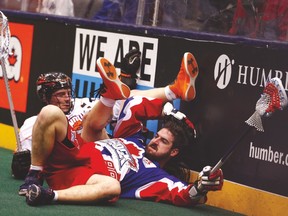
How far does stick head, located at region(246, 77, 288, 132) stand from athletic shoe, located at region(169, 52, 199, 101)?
0.91 meters

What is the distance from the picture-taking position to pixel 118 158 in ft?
22.2

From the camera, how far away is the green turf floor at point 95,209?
5992 mm

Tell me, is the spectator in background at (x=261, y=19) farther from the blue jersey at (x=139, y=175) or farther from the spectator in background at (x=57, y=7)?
the spectator in background at (x=57, y=7)

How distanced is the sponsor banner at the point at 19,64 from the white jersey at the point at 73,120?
1.10 metres

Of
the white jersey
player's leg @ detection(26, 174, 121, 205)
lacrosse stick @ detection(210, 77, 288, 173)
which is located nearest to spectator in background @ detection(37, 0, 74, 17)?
the white jersey

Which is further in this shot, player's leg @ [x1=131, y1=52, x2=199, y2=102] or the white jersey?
the white jersey

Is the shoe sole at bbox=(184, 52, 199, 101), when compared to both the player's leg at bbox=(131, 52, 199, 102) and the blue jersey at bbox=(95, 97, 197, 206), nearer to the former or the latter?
the player's leg at bbox=(131, 52, 199, 102)

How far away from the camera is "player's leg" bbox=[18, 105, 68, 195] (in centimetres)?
637

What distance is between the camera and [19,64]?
899 cm

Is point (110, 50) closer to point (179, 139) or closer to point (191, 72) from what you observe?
point (191, 72)

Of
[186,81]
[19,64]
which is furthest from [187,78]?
[19,64]

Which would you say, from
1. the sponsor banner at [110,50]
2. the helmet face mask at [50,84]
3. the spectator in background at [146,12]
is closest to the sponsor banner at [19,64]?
the sponsor banner at [110,50]

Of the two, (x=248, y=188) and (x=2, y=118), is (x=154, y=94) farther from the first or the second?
(x=2, y=118)

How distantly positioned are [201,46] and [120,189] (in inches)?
51.3
